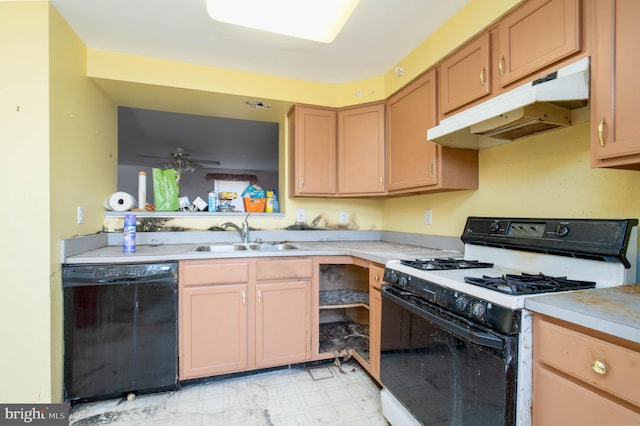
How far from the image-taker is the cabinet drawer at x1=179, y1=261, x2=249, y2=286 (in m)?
1.83

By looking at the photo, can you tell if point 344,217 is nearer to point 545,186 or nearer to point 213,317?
point 213,317

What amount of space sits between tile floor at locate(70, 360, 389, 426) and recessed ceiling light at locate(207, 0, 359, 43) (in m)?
2.16

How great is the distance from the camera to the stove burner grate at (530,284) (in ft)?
3.25

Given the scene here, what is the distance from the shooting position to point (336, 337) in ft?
7.82

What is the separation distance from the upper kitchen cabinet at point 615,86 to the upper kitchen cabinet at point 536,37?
10 cm

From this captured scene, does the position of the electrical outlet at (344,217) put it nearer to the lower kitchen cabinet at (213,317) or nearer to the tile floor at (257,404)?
the lower kitchen cabinet at (213,317)

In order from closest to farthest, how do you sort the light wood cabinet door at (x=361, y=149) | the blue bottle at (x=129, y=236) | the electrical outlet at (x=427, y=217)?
the blue bottle at (x=129, y=236), the electrical outlet at (x=427, y=217), the light wood cabinet door at (x=361, y=149)

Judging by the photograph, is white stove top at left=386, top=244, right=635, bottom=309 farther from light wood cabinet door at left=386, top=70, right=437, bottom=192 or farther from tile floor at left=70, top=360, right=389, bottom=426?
tile floor at left=70, top=360, right=389, bottom=426

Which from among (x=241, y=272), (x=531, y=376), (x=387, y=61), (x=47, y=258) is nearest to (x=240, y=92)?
(x=387, y=61)

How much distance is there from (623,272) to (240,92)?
2.44 metres

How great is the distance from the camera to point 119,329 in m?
1.71

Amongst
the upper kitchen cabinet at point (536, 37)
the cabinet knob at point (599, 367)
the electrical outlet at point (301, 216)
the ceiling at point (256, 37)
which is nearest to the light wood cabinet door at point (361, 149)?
the ceiling at point (256, 37)

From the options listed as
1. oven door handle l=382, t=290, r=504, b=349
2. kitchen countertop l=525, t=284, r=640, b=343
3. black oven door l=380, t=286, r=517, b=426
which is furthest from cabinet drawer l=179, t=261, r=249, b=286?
kitchen countertop l=525, t=284, r=640, b=343

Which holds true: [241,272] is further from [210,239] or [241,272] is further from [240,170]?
[240,170]
